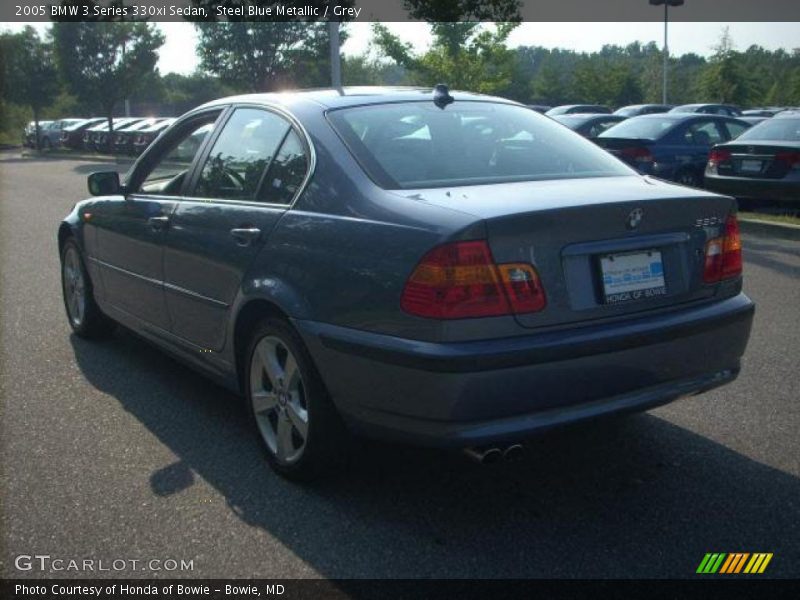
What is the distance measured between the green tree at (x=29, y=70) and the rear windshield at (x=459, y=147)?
131ft

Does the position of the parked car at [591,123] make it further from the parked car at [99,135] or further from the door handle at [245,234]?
the parked car at [99,135]

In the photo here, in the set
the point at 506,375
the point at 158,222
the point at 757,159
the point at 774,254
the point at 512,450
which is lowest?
the point at 774,254

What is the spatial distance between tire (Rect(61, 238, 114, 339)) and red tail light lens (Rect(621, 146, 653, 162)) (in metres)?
8.58

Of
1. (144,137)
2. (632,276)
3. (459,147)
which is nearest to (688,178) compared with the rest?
(459,147)

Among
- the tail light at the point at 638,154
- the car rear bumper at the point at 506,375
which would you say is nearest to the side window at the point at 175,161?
the car rear bumper at the point at 506,375

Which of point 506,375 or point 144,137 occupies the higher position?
point 144,137

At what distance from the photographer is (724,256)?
3693mm

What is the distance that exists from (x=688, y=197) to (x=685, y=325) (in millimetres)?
505

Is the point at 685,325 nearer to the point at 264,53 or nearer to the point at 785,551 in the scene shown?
the point at 785,551

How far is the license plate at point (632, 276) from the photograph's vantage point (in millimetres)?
3287

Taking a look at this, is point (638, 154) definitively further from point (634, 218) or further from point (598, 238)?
point (598, 238)

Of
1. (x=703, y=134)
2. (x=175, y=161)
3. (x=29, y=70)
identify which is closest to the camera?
(x=175, y=161)

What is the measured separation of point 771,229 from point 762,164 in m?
1.11

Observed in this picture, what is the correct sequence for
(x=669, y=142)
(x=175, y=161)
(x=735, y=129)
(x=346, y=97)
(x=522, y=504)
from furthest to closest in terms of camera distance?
(x=735, y=129), (x=669, y=142), (x=175, y=161), (x=346, y=97), (x=522, y=504)
